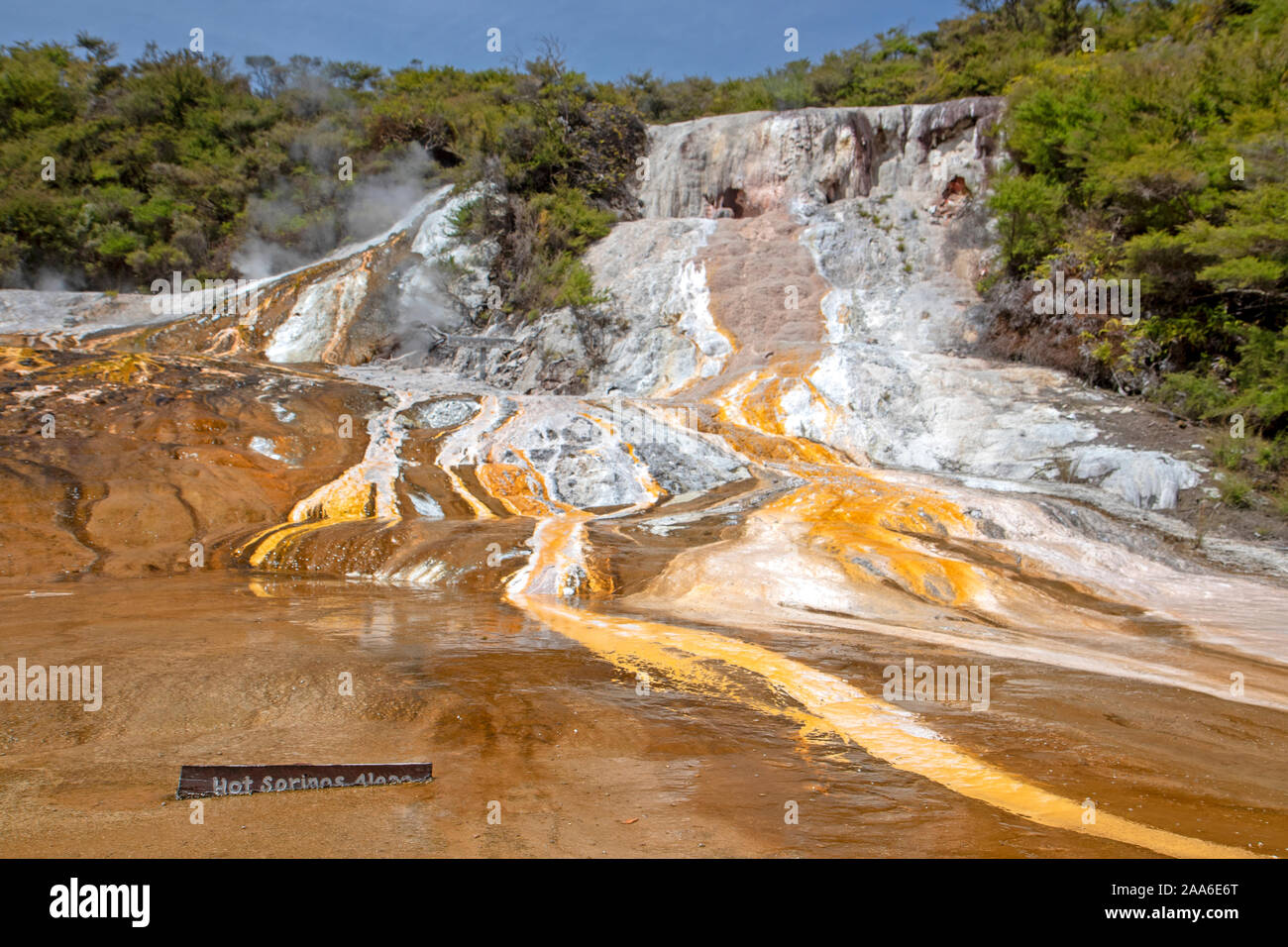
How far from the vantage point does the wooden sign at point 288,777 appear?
313 centimetres

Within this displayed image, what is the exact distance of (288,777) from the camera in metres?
3.26

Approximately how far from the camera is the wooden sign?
3131 millimetres

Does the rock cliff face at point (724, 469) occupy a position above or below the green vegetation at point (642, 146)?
below

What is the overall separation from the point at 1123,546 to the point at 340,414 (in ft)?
43.5

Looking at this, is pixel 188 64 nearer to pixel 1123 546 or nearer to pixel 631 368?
pixel 631 368

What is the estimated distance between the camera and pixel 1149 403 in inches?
595

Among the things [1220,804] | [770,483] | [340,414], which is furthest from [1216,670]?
[340,414]
